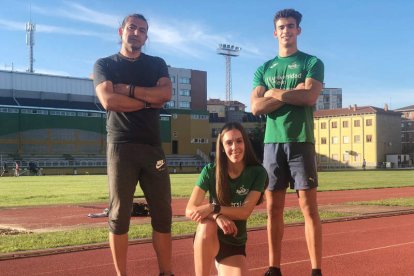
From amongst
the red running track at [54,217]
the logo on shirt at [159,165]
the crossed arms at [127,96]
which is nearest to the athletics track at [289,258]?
the logo on shirt at [159,165]

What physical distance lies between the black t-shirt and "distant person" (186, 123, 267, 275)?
766 millimetres

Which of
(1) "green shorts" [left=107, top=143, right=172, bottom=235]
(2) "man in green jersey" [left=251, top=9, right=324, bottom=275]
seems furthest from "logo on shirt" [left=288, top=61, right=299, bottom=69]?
(1) "green shorts" [left=107, top=143, right=172, bottom=235]

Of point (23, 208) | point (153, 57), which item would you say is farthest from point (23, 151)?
point (153, 57)

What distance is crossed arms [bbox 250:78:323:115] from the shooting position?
4742mm

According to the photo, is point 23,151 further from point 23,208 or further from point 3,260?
point 3,260

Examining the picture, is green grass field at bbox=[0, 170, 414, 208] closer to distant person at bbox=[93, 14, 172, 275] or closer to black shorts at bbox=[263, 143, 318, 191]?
distant person at bbox=[93, 14, 172, 275]

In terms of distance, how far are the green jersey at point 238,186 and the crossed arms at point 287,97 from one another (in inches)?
35.8

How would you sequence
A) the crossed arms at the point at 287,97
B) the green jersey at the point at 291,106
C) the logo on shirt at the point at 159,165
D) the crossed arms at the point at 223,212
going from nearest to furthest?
the crossed arms at the point at 223,212, the logo on shirt at the point at 159,165, the crossed arms at the point at 287,97, the green jersey at the point at 291,106

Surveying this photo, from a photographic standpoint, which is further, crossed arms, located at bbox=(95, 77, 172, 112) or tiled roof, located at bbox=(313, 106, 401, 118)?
tiled roof, located at bbox=(313, 106, 401, 118)

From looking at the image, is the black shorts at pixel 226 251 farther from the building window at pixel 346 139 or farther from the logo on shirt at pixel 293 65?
the building window at pixel 346 139

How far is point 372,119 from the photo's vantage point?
304ft

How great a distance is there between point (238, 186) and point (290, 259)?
263cm

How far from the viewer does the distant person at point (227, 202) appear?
3861mm

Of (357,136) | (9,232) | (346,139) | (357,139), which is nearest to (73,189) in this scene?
(9,232)
